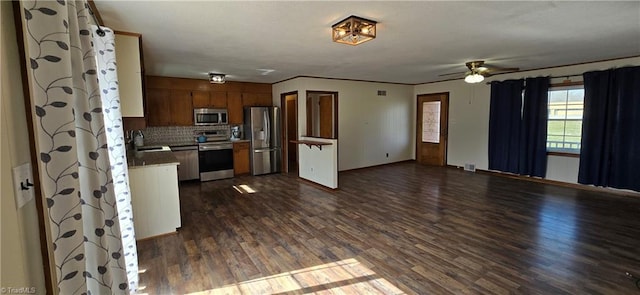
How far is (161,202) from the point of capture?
339 cm

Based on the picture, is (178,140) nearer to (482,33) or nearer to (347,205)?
(347,205)

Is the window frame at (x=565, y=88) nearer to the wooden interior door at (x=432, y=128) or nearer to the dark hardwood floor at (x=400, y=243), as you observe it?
the dark hardwood floor at (x=400, y=243)

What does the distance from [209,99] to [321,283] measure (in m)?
5.28

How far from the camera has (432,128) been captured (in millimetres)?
7836

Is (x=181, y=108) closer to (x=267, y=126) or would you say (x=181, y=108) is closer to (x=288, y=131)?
(x=267, y=126)

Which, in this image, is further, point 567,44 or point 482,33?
point 567,44

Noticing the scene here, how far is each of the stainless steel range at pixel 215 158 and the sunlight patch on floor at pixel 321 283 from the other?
4.21 m

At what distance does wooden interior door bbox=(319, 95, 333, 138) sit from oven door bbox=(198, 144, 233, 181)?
2.28 meters

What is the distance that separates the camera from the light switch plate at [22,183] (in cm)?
92

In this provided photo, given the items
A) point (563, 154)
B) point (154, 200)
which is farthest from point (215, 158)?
point (563, 154)

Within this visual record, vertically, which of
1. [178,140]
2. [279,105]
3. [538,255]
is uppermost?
[279,105]

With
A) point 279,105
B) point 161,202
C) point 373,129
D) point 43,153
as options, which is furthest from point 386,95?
point 43,153

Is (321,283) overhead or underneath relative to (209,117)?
underneath

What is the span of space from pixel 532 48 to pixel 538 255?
2673mm
